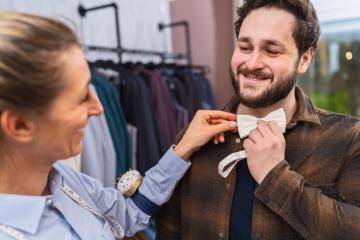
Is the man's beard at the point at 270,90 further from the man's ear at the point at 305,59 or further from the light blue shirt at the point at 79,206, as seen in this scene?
the light blue shirt at the point at 79,206

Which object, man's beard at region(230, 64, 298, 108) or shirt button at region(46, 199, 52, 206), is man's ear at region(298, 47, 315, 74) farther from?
shirt button at region(46, 199, 52, 206)

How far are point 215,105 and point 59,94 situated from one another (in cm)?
210

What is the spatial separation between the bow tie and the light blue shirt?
124mm

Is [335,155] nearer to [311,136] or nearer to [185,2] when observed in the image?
[311,136]

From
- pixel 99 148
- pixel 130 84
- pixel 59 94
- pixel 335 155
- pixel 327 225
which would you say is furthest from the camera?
pixel 130 84

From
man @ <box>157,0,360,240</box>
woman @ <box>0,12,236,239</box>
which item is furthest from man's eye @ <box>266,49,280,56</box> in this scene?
woman @ <box>0,12,236,239</box>

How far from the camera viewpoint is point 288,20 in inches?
35.7

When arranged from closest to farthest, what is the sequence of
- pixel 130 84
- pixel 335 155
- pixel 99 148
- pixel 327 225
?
1. pixel 327 225
2. pixel 335 155
3. pixel 99 148
4. pixel 130 84

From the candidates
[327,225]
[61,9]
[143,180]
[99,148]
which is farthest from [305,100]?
[61,9]

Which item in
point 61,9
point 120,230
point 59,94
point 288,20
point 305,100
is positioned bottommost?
point 120,230

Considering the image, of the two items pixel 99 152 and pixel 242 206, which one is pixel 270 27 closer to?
pixel 242 206

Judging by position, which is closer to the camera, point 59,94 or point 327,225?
point 59,94

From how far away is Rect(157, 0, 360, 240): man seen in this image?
0.79 m

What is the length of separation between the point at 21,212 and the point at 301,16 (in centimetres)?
85
